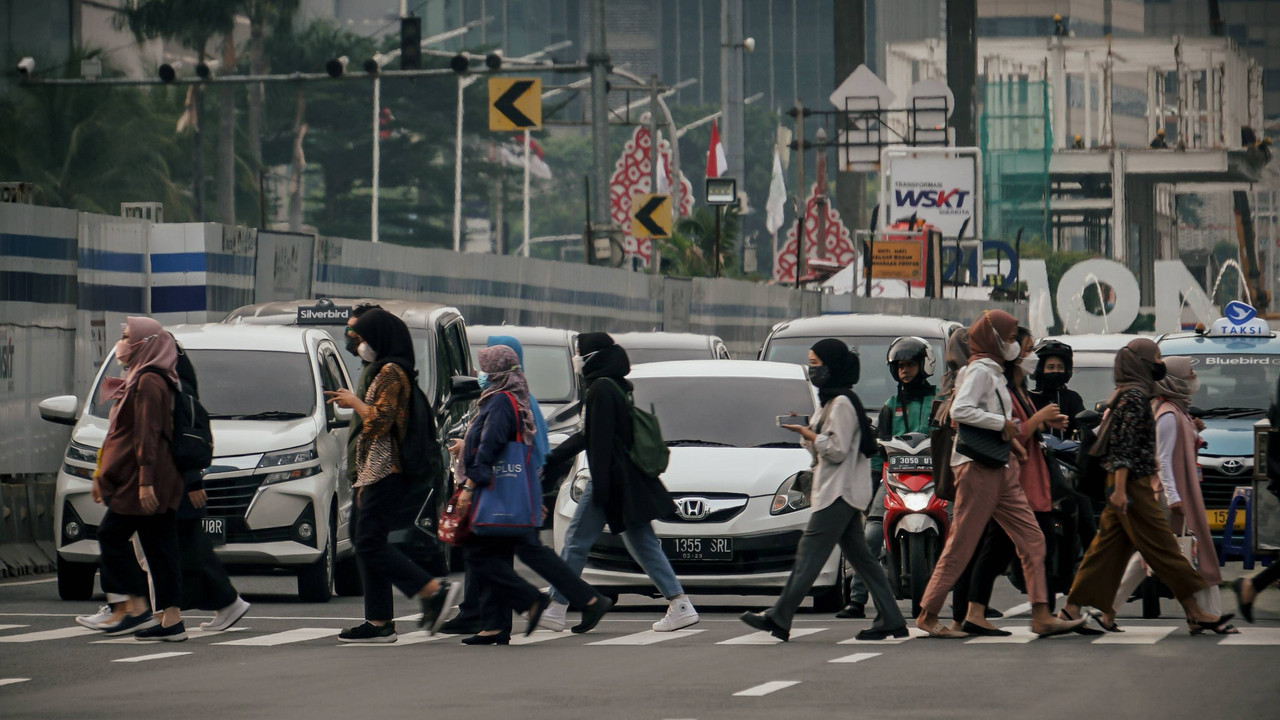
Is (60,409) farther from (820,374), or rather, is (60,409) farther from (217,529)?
(820,374)

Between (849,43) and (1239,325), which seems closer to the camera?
(1239,325)

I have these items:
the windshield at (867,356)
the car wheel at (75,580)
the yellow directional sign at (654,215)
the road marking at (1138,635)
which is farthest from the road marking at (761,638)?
the yellow directional sign at (654,215)

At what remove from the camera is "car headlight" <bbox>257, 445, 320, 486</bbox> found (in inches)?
617

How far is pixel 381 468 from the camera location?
12.8 m

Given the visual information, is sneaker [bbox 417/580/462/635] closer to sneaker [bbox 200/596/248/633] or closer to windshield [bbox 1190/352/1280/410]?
sneaker [bbox 200/596/248/633]

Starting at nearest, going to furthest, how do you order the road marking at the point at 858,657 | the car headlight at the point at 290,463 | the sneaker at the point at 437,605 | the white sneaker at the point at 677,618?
the road marking at the point at 858,657 → the sneaker at the point at 437,605 → the white sneaker at the point at 677,618 → the car headlight at the point at 290,463

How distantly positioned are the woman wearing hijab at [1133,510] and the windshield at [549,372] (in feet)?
38.2

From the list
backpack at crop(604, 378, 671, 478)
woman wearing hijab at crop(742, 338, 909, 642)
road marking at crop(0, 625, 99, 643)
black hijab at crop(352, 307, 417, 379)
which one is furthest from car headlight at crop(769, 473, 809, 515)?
road marking at crop(0, 625, 99, 643)

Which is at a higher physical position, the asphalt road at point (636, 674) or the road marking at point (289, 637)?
the asphalt road at point (636, 674)

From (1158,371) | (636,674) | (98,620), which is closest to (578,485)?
(98,620)

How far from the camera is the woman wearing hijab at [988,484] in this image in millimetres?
12836

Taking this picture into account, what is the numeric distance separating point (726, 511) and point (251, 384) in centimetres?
349

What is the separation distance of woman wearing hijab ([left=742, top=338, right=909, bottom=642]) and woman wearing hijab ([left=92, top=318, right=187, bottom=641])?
3.08 m

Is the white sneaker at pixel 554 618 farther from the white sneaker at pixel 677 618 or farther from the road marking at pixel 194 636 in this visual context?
the road marking at pixel 194 636
